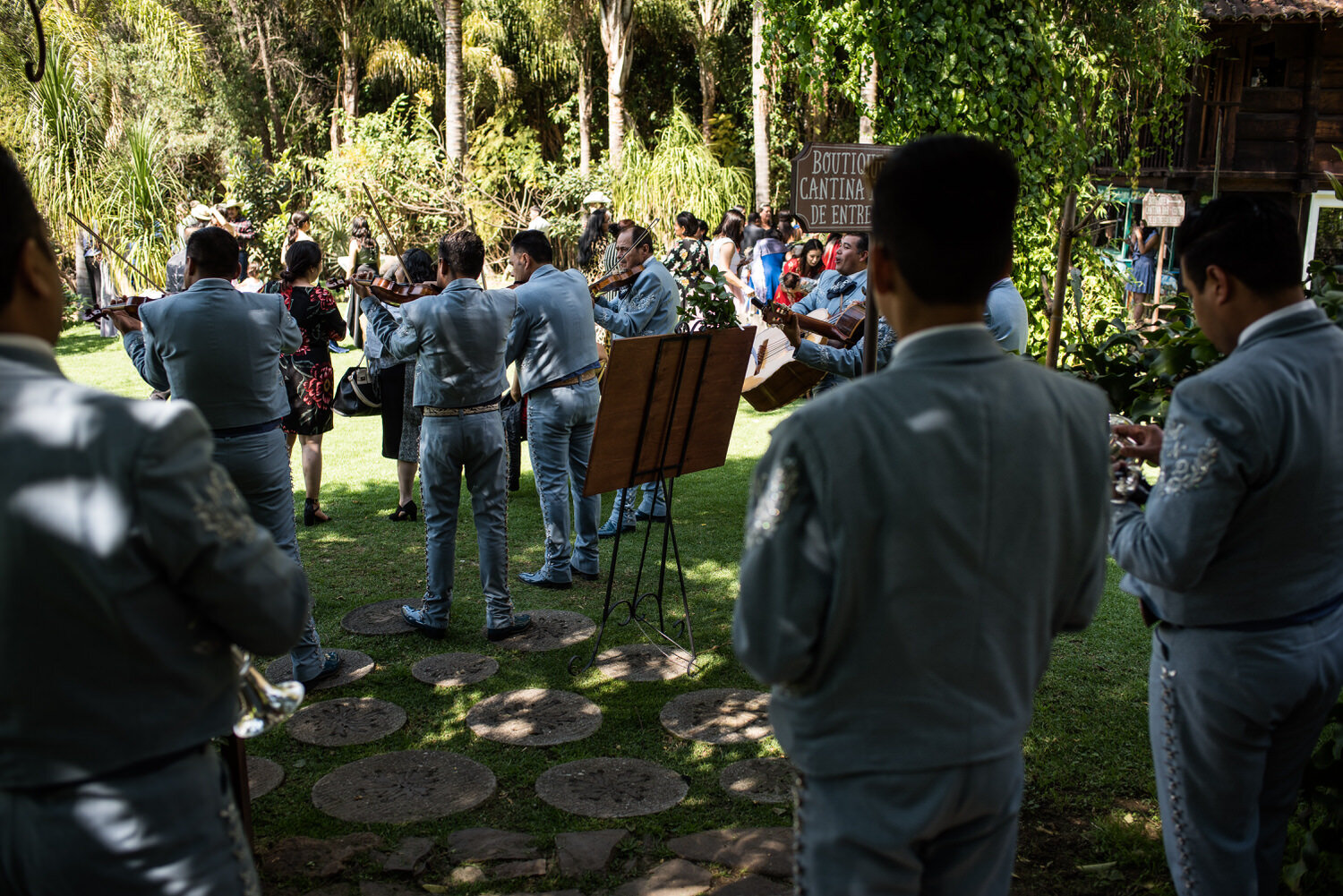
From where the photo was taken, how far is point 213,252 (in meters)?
4.24

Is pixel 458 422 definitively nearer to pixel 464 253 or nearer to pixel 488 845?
pixel 464 253

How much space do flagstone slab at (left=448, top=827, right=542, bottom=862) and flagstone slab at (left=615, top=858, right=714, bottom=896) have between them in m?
0.35

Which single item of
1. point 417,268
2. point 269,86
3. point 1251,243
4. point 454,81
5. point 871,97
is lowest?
point 417,268

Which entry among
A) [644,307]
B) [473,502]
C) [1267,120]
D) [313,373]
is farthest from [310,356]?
[1267,120]

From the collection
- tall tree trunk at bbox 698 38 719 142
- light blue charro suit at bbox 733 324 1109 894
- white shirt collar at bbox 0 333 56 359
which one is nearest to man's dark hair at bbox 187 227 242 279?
white shirt collar at bbox 0 333 56 359

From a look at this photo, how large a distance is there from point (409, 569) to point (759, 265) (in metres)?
7.56

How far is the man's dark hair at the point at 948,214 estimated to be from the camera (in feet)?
5.53

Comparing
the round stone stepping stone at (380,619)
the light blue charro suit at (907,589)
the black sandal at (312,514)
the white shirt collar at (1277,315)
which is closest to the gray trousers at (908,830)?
the light blue charro suit at (907,589)

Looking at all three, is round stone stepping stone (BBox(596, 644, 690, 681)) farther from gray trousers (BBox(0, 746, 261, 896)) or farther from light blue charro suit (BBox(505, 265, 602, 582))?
gray trousers (BBox(0, 746, 261, 896))

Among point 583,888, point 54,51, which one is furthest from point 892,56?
point 54,51

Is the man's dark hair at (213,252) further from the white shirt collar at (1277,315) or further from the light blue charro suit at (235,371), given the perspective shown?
the white shirt collar at (1277,315)

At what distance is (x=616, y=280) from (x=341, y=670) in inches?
139

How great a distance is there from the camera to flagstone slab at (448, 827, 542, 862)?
345cm

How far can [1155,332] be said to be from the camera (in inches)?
145
